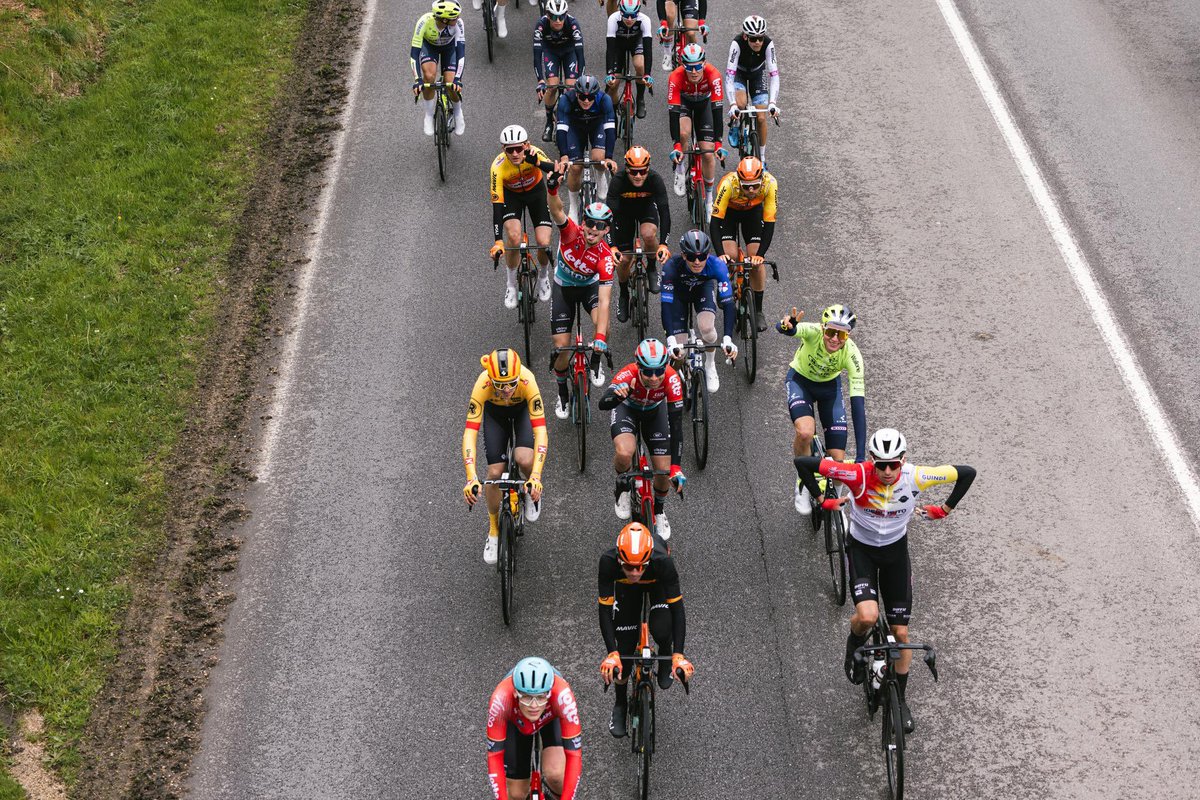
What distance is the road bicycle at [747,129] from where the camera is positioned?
17375mm

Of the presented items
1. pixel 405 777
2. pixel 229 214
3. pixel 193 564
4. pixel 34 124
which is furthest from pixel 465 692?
pixel 34 124

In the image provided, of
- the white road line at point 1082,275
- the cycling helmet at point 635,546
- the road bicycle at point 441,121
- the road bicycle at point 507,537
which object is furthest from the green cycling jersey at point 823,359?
the road bicycle at point 441,121

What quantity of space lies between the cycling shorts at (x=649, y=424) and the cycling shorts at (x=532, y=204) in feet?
12.6

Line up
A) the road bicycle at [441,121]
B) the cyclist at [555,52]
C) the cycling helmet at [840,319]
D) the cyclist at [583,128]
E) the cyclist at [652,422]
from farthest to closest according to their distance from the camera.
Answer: the cyclist at [555,52] < the road bicycle at [441,121] < the cyclist at [583,128] < the cyclist at [652,422] < the cycling helmet at [840,319]

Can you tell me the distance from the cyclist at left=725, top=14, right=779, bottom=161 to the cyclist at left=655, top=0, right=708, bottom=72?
2859 millimetres

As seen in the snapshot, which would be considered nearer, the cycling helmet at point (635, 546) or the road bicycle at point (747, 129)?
the cycling helmet at point (635, 546)

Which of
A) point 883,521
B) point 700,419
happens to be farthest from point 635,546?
point 700,419

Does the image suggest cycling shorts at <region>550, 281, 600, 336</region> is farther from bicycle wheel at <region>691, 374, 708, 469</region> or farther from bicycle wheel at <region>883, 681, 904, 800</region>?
bicycle wheel at <region>883, 681, 904, 800</region>

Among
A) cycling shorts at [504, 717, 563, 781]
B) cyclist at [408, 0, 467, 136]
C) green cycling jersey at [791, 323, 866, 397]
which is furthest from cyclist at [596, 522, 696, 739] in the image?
cyclist at [408, 0, 467, 136]

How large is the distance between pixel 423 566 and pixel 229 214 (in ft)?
22.6

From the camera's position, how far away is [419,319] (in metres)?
15.8

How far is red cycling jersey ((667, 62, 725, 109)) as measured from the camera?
17.3 m

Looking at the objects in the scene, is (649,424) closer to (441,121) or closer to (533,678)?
(533,678)

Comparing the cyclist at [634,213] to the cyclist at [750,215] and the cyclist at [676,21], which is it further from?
the cyclist at [676,21]
